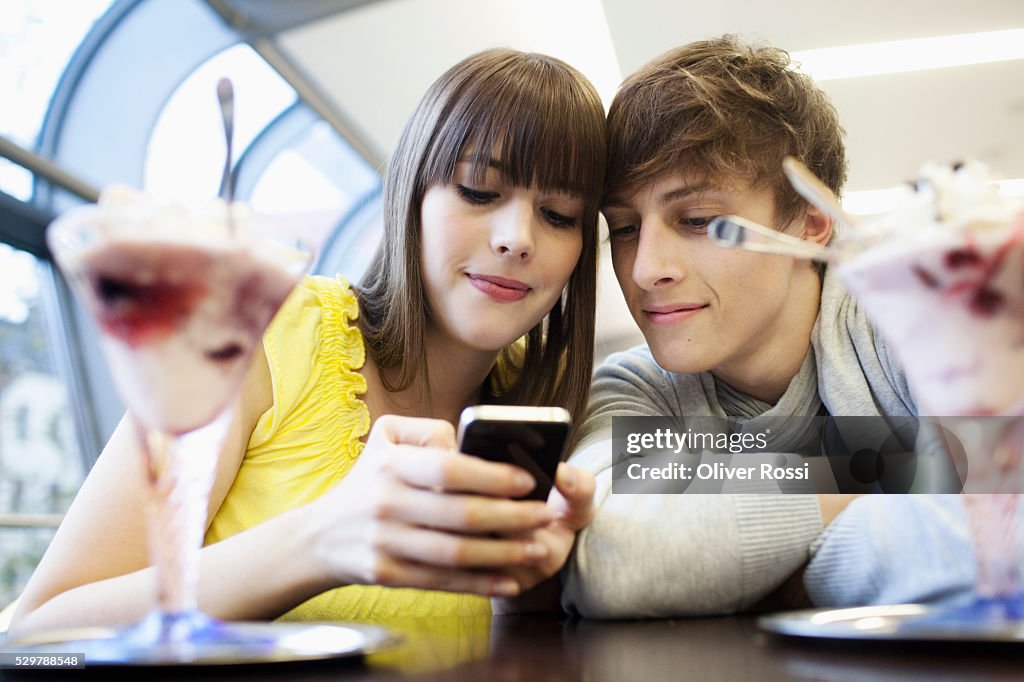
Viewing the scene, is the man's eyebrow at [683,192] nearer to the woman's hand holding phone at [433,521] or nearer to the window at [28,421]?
the woman's hand holding phone at [433,521]

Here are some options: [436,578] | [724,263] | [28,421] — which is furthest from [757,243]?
[28,421]

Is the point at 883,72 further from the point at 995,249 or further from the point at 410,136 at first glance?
the point at 995,249

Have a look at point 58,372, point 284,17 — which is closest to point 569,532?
point 58,372

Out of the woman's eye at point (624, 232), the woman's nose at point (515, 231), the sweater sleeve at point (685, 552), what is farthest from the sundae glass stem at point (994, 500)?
the woman's eye at point (624, 232)

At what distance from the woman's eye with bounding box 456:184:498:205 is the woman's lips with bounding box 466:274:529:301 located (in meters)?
0.10

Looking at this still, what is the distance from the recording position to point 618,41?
16.1 feet

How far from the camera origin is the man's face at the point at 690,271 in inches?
48.4

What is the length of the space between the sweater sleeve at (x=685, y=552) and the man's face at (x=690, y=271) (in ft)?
1.41

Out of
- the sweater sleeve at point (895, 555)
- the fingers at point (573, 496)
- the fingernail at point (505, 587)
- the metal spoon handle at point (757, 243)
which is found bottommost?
the fingernail at point (505, 587)

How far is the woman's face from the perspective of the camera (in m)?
1.16

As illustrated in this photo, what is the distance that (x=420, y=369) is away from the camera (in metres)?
1.29

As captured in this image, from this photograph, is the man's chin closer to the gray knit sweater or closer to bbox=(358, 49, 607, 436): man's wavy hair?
bbox=(358, 49, 607, 436): man's wavy hair

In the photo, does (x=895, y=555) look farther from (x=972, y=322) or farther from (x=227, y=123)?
(x=227, y=123)

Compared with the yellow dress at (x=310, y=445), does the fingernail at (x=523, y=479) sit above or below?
below
